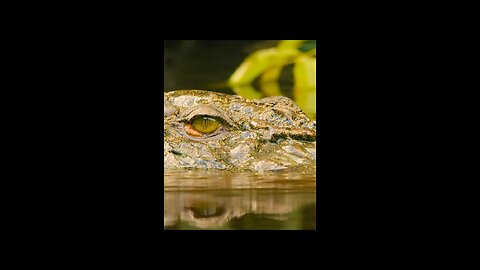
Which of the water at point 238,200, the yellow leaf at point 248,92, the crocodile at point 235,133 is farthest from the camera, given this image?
the yellow leaf at point 248,92

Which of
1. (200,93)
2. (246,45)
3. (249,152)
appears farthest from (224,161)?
(246,45)

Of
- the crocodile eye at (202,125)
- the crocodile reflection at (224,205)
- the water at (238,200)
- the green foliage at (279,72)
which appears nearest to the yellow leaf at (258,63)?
the green foliage at (279,72)

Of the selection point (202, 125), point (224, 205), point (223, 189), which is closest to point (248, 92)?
point (202, 125)

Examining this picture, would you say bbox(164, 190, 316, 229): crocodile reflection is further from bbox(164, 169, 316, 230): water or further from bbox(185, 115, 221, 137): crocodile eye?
bbox(185, 115, 221, 137): crocodile eye

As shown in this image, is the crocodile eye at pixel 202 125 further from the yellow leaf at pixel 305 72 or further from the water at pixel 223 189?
the yellow leaf at pixel 305 72

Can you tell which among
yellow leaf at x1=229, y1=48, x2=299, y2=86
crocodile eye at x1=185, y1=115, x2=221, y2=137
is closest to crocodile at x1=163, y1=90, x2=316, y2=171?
crocodile eye at x1=185, y1=115, x2=221, y2=137

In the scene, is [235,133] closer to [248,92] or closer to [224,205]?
[248,92]
